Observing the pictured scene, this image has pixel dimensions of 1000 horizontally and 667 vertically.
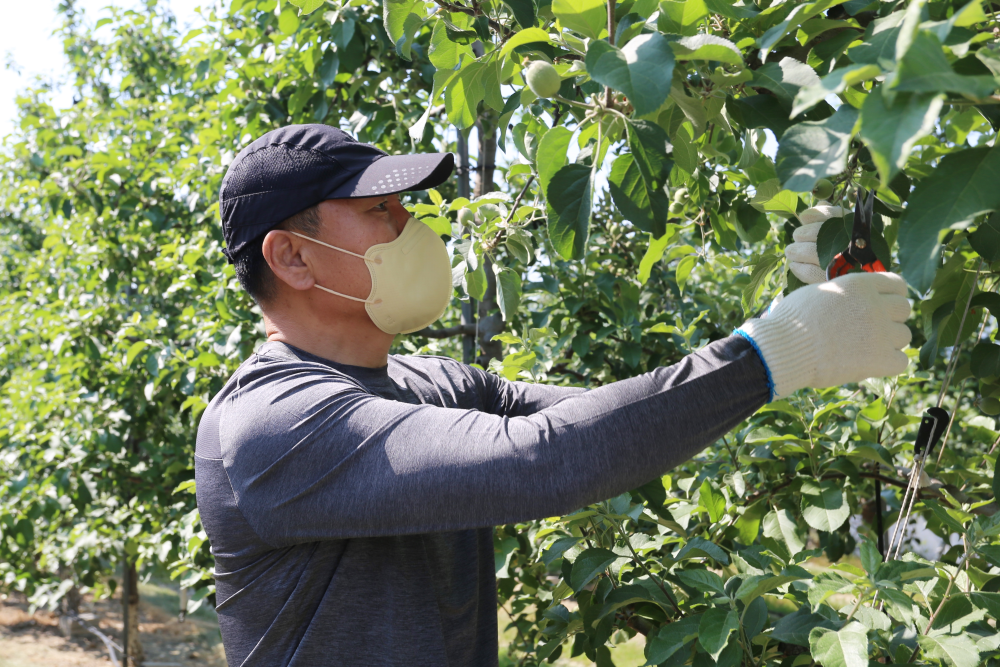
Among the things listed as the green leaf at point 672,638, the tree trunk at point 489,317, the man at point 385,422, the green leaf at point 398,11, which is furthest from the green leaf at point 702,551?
the tree trunk at point 489,317

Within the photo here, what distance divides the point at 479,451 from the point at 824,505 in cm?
117

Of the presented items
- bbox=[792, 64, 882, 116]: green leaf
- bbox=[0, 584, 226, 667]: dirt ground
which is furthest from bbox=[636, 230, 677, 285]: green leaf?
bbox=[0, 584, 226, 667]: dirt ground

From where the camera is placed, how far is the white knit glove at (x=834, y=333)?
1106 millimetres

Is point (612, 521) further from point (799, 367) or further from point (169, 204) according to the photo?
point (169, 204)

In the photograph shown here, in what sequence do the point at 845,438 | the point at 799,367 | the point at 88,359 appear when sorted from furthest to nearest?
1. the point at 88,359
2. the point at 845,438
3. the point at 799,367

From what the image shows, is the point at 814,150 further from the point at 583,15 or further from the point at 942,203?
the point at 583,15

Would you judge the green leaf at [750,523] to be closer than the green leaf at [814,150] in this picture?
No

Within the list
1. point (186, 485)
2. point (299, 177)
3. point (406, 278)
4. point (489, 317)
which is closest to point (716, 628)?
point (406, 278)

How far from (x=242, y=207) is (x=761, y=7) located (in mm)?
1023

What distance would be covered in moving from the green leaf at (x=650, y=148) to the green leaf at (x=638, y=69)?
0.12 meters

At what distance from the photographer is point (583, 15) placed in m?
1.00

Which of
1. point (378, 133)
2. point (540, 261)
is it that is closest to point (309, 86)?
point (378, 133)

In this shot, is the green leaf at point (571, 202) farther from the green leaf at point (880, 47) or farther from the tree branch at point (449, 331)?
the tree branch at point (449, 331)

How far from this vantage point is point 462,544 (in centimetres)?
153
